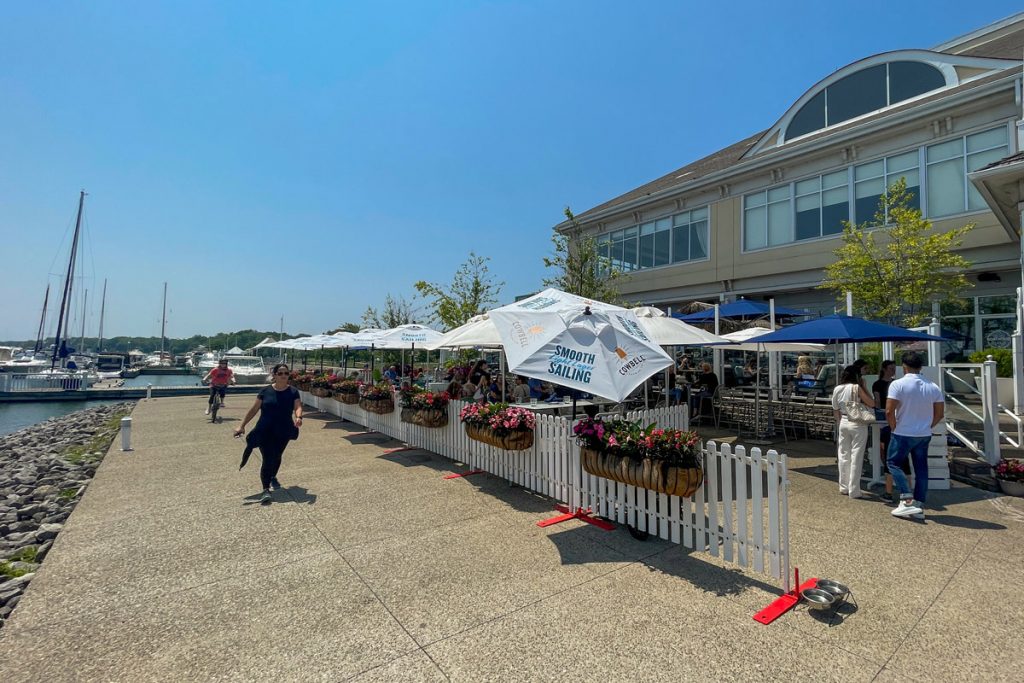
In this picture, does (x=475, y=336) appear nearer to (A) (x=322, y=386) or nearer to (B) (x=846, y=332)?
(B) (x=846, y=332)

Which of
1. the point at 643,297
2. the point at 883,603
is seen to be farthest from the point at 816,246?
the point at 883,603

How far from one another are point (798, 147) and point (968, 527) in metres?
15.7

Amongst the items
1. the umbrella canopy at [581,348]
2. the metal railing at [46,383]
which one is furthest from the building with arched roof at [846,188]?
the metal railing at [46,383]

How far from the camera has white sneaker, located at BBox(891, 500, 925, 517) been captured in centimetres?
513

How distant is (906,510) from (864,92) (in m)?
17.5

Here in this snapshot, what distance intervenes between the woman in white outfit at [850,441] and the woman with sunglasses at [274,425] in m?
7.05

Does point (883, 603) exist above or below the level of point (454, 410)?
below

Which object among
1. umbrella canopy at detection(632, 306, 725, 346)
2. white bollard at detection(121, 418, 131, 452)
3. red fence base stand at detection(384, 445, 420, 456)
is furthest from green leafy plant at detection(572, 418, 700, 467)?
white bollard at detection(121, 418, 131, 452)

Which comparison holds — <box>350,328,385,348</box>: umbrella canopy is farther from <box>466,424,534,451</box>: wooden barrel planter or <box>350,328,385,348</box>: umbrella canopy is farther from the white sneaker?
the white sneaker

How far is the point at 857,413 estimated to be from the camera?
19.5ft

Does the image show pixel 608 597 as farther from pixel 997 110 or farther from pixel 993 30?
pixel 993 30

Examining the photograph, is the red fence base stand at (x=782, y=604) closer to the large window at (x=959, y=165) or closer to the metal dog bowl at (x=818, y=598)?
the metal dog bowl at (x=818, y=598)

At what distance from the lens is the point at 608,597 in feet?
11.8

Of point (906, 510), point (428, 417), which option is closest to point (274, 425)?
point (428, 417)
